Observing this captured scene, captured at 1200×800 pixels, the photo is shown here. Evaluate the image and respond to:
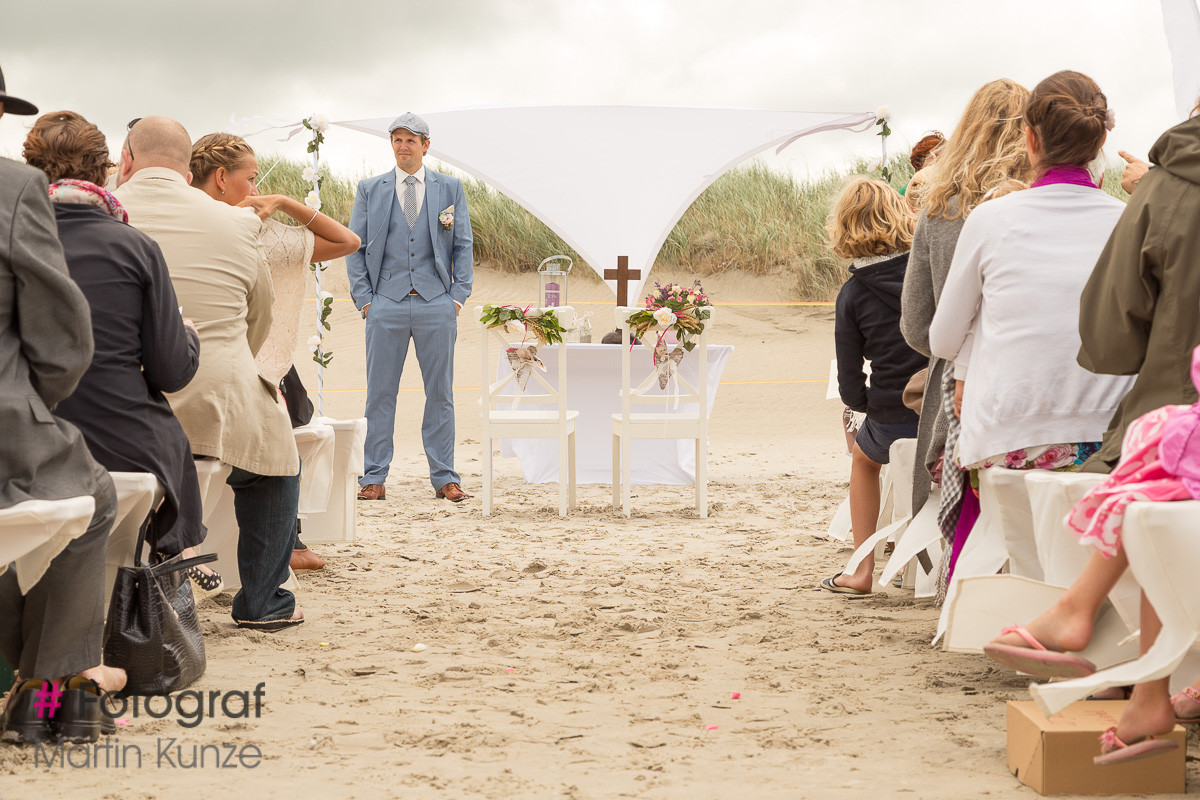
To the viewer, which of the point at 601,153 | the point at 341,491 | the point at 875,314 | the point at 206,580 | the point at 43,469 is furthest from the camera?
the point at 601,153

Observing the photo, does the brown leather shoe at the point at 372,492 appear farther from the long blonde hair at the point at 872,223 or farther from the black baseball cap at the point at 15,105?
the black baseball cap at the point at 15,105

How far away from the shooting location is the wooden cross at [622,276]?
8070 millimetres

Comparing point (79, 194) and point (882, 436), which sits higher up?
point (79, 194)

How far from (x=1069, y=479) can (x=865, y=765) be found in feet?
2.47

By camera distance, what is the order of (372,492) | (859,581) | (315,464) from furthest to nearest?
(372,492)
(315,464)
(859,581)

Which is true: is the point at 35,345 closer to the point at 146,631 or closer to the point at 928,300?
the point at 146,631

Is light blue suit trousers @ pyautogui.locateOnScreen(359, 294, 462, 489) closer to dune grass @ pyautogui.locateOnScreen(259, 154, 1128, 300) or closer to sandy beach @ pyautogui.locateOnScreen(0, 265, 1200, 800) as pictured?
sandy beach @ pyautogui.locateOnScreen(0, 265, 1200, 800)

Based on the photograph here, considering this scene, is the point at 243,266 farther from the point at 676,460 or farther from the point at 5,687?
the point at 676,460

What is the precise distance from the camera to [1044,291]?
2924 mm

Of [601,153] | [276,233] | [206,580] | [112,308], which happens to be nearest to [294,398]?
[276,233]

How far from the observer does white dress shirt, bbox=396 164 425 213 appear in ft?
23.9

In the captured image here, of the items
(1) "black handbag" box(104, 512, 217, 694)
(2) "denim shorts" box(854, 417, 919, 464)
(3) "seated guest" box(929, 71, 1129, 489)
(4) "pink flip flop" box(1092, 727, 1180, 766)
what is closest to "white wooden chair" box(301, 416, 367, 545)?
(1) "black handbag" box(104, 512, 217, 694)

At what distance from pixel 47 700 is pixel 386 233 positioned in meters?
4.83

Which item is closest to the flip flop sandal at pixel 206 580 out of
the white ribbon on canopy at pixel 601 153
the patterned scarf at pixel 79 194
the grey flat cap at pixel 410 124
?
the patterned scarf at pixel 79 194
